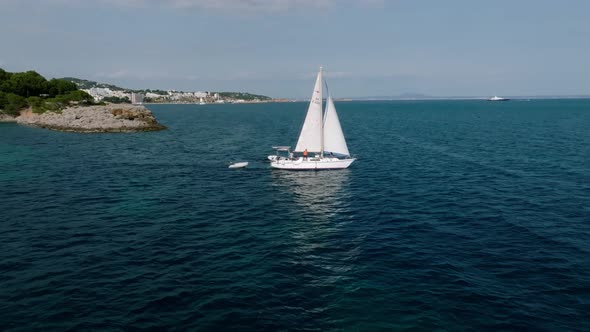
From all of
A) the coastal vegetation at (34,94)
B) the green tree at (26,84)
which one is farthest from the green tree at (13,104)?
the green tree at (26,84)

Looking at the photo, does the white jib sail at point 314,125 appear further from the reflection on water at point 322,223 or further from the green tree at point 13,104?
the green tree at point 13,104

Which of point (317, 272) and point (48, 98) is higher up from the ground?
point (48, 98)

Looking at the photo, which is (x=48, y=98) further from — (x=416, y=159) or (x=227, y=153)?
(x=416, y=159)

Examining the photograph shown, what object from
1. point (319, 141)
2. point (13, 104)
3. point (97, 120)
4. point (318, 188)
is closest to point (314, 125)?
point (319, 141)

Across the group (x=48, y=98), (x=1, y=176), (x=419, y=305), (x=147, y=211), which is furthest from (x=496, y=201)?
(x=48, y=98)

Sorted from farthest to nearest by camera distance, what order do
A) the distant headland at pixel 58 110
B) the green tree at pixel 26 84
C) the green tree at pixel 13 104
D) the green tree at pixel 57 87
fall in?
the green tree at pixel 57 87, the green tree at pixel 26 84, the green tree at pixel 13 104, the distant headland at pixel 58 110

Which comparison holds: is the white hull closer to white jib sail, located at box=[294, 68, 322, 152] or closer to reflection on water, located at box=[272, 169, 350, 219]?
reflection on water, located at box=[272, 169, 350, 219]

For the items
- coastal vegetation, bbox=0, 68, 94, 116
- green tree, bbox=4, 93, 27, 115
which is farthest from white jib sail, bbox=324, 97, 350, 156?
green tree, bbox=4, 93, 27, 115
